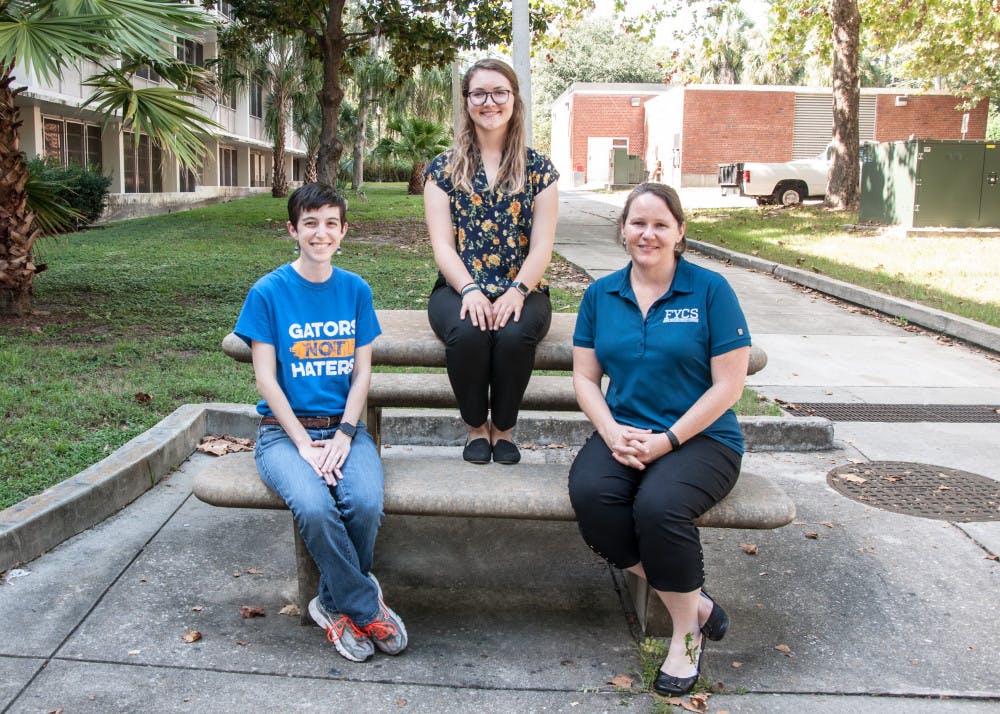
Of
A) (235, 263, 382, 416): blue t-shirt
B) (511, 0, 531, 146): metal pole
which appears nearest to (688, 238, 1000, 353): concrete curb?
(511, 0, 531, 146): metal pole

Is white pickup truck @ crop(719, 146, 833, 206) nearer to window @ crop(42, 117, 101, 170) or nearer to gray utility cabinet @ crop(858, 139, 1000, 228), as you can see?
gray utility cabinet @ crop(858, 139, 1000, 228)

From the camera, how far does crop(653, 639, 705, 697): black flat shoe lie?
9.53ft

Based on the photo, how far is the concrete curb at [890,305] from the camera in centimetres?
841

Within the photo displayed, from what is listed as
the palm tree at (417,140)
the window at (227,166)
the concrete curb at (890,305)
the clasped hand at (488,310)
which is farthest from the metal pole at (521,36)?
the palm tree at (417,140)

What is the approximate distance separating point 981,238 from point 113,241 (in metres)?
14.9

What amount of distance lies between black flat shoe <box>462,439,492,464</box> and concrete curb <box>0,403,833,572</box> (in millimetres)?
1781

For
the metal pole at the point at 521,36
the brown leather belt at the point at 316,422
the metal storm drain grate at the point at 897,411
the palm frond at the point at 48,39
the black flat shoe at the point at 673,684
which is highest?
the metal pole at the point at 521,36

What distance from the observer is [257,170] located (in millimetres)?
44531

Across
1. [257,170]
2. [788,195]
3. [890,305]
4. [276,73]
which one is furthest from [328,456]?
[257,170]

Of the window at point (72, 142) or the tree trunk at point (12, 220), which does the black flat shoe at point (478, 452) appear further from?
the window at point (72, 142)

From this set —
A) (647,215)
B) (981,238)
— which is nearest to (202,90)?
(647,215)

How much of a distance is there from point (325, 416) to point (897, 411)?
4.52m

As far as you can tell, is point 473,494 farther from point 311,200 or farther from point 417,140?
point 417,140

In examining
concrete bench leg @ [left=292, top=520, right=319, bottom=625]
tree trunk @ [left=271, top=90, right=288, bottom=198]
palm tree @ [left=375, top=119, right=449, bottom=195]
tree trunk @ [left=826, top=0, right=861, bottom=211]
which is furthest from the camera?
palm tree @ [left=375, top=119, right=449, bottom=195]
